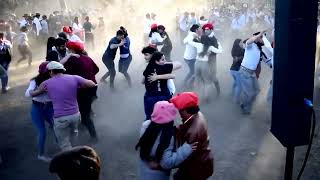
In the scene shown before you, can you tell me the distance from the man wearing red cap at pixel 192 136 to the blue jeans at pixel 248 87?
432 cm

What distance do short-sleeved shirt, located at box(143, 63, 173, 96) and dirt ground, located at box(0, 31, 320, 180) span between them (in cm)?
118

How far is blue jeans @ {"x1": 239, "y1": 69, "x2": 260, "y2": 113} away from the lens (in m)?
8.55

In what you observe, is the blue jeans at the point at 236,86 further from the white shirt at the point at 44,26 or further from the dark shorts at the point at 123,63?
the white shirt at the point at 44,26

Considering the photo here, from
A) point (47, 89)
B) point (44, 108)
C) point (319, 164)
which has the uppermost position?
point (47, 89)

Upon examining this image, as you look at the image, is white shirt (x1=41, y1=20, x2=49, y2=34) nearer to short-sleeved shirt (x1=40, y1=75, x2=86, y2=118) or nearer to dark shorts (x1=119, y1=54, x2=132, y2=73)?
dark shorts (x1=119, y1=54, x2=132, y2=73)

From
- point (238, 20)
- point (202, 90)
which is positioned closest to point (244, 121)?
point (202, 90)

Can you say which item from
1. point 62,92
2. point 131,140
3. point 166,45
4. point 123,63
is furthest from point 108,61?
point 62,92

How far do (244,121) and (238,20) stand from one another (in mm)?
11566

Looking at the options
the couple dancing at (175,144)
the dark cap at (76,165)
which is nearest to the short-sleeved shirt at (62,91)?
the couple dancing at (175,144)

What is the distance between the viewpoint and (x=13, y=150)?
7.66 metres

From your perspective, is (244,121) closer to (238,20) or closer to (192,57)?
(192,57)

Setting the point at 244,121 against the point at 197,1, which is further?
the point at 197,1

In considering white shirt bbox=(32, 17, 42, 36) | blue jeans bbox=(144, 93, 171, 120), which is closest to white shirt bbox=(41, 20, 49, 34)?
white shirt bbox=(32, 17, 42, 36)

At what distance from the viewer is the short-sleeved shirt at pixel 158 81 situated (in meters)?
6.56
